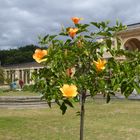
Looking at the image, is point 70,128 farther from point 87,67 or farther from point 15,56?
point 15,56

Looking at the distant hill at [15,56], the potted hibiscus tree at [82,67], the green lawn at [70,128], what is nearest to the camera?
the potted hibiscus tree at [82,67]

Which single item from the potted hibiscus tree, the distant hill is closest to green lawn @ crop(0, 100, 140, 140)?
the potted hibiscus tree

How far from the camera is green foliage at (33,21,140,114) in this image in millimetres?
3602

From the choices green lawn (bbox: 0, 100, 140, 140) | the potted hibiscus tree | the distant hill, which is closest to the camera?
the potted hibiscus tree

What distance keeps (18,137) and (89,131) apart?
1.80 metres

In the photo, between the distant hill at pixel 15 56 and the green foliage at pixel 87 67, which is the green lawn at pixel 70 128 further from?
the distant hill at pixel 15 56

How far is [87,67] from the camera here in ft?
13.3

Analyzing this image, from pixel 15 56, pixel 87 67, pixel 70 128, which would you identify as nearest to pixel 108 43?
pixel 87 67

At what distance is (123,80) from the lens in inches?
142

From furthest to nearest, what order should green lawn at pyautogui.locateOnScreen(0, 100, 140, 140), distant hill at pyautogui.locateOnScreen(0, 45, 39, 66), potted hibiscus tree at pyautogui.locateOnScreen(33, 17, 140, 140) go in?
distant hill at pyautogui.locateOnScreen(0, 45, 39, 66) < green lawn at pyautogui.locateOnScreen(0, 100, 140, 140) < potted hibiscus tree at pyautogui.locateOnScreen(33, 17, 140, 140)

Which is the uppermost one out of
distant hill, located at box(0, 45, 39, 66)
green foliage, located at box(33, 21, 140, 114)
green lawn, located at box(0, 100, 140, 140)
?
distant hill, located at box(0, 45, 39, 66)

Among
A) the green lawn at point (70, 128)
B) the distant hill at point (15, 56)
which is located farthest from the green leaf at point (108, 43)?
the distant hill at point (15, 56)

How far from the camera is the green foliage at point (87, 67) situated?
3.60 m

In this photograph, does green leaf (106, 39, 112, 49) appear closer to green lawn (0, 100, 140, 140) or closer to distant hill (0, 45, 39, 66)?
green lawn (0, 100, 140, 140)
